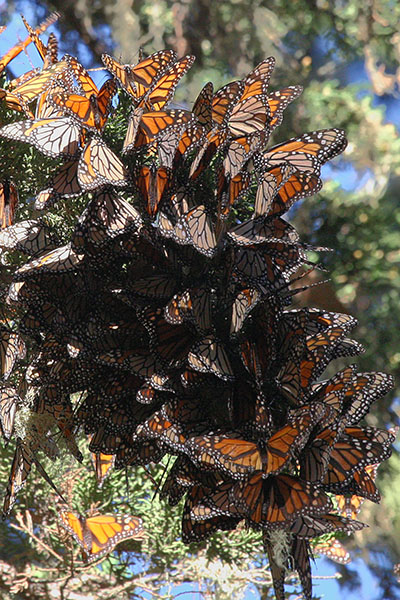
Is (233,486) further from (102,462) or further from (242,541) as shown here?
(242,541)

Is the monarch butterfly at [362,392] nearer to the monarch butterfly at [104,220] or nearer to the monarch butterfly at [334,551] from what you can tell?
the monarch butterfly at [104,220]

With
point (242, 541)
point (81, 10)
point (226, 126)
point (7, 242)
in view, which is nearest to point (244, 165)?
point (226, 126)

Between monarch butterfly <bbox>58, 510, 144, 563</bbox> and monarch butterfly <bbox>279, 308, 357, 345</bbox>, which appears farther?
monarch butterfly <bbox>58, 510, 144, 563</bbox>

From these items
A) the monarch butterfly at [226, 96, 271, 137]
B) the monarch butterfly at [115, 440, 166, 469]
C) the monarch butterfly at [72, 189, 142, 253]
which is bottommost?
the monarch butterfly at [115, 440, 166, 469]

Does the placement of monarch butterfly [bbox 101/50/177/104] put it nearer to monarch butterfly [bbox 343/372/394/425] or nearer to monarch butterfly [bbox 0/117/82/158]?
monarch butterfly [bbox 0/117/82/158]

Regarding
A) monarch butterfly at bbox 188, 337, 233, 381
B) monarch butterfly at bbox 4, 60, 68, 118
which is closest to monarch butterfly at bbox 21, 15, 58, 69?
monarch butterfly at bbox 4, 60, 68, 118

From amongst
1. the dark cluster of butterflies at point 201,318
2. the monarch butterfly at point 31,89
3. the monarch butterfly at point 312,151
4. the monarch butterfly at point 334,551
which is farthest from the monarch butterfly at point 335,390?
the monarch butterfly at point 334,551

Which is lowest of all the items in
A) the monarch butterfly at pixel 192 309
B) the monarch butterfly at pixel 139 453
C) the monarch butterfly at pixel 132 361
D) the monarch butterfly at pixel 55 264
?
the monarch butterfly at pixel 139 453
